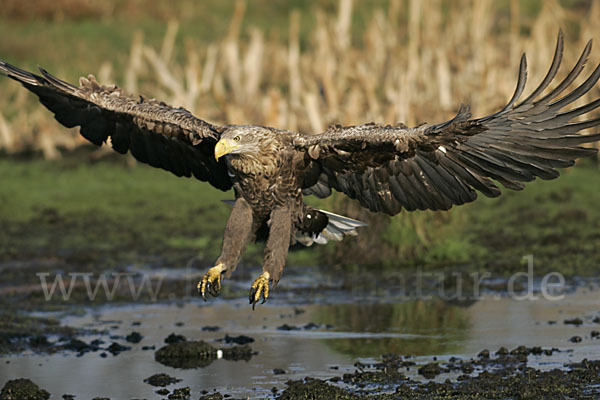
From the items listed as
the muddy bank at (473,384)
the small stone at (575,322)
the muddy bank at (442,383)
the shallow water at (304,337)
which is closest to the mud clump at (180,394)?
the muddy bank at (442,383)

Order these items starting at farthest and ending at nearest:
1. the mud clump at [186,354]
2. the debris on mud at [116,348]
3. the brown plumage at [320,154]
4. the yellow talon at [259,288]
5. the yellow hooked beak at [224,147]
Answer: the debris on mud at [116,348]
the mud clump at [186,354]
the yellow talon at [259,288]
the yellow hooked beak at [224,147]
the brown plumage at [320,154]

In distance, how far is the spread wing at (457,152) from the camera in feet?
20.4

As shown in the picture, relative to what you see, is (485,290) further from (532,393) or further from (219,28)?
(219,28)

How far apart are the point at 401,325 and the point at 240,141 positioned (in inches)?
93.8

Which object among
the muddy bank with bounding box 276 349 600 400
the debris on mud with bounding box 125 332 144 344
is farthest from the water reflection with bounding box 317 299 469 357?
the debris on mud with bounding box 125 332 144 344

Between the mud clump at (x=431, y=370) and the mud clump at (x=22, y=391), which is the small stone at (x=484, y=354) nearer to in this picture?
the mud clump at (x=431, y=370)

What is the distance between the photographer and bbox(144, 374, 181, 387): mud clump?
272 inches

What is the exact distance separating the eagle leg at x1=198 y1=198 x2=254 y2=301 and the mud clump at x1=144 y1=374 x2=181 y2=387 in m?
0.64

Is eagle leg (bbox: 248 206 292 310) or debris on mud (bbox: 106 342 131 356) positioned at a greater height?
eagle leg (bbox: 248 206 292 310)

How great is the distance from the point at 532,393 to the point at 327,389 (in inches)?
44.5

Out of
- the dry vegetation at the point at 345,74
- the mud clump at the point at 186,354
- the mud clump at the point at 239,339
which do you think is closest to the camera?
the mud clump at the point at 186,354

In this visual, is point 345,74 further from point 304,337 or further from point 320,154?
point 320,154

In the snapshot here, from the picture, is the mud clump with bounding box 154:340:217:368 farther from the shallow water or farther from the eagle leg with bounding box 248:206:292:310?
the eagle leg with bounding box 248:206:292:310

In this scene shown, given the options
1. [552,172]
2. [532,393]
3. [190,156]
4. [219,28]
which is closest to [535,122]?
[552,172]
